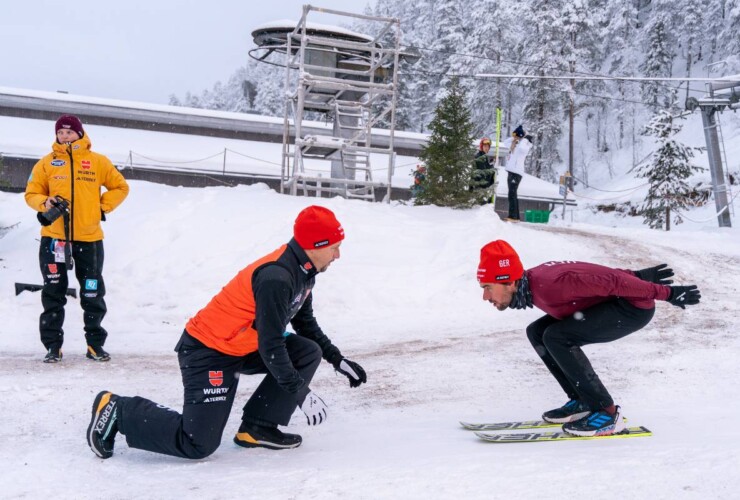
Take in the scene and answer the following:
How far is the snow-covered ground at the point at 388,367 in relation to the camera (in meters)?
3.32

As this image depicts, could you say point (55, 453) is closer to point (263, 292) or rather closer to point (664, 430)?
point (263, 292)

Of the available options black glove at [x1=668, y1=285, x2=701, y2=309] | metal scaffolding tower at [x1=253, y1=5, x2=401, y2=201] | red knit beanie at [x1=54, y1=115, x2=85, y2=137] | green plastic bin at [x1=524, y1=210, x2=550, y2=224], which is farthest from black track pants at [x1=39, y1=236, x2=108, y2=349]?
green plastic bin at [x1=524, y1=210, x2=550, y2=224]

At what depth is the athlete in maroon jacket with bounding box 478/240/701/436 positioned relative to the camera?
423cm

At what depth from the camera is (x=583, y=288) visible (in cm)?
426

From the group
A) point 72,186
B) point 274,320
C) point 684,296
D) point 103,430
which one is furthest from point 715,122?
point 103,430

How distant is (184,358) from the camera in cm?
398

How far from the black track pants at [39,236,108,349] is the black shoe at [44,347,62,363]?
0.04 metres

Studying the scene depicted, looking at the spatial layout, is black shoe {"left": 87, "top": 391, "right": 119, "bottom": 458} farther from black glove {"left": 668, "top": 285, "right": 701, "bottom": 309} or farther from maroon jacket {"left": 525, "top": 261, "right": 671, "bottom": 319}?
black glove {"left": 668, "top": 285, "right": 701, "bottom": 309}

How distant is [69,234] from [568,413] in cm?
487

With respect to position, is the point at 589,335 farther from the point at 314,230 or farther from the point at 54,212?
the point at 54,212


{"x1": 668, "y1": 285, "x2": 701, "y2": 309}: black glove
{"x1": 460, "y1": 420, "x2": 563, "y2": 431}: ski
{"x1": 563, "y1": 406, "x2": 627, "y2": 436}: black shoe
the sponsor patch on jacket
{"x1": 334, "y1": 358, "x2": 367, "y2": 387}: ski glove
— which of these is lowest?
{"x1": 460, "y1": 420, "x2": 563, "y2": 431}: ski

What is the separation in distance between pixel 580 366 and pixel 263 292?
2219mm

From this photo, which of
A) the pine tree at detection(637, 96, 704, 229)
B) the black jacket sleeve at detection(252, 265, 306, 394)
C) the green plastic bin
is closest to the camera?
the black jacket sleeve at detection(252, 265, 306, 394)

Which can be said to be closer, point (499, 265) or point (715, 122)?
point (499, 265)
